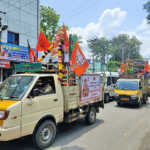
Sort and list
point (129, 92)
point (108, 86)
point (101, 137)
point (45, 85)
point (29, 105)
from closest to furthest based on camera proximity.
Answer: point (29, 105)
point (45, 85)
point (101, 137)
point (129, 92)
point (108, 86)

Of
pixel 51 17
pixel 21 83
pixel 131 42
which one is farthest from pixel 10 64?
pixel 131 42

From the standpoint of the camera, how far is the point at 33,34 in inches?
631

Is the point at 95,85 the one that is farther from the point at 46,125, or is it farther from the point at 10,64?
the point at 10,64

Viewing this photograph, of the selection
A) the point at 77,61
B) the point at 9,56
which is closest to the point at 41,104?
the point at 77,61

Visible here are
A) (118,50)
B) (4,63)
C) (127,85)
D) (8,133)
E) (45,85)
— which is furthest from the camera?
(118,50)

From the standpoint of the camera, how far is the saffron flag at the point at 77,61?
5.37 metres

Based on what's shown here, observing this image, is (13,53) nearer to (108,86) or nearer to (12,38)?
(12,38)

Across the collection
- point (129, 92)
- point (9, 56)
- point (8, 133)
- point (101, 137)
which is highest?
point (9, 56)

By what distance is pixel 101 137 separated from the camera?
202 inches

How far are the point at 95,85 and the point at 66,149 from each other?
3.19 metres

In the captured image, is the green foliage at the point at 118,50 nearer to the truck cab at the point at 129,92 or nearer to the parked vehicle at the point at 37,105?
the truck cab at the point at 129,92

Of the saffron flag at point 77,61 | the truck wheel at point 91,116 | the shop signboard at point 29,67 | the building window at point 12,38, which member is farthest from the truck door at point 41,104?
the building window at point 12,38

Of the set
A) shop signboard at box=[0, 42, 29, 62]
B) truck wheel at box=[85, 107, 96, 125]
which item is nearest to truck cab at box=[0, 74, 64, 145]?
truck wheel at box=[85, 107, 96, 125]

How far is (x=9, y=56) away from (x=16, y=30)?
3.46 m
